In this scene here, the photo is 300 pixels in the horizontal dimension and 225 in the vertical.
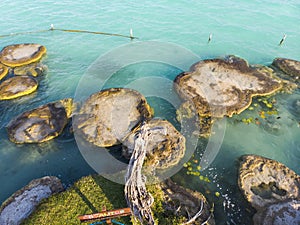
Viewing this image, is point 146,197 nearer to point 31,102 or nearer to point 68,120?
point 68,120

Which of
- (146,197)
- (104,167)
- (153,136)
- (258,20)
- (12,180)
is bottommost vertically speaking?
(12,180)

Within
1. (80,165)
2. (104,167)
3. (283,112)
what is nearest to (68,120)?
(80,165)

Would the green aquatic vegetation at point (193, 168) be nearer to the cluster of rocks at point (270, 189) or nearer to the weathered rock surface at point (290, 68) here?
the cluster of rocks at point (270, 189)

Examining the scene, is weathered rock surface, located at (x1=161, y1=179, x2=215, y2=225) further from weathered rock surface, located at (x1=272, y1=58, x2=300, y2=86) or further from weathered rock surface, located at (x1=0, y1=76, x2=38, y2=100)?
weathered rock surface, located at (x1=272, y1=58, x2=300, y2=86)

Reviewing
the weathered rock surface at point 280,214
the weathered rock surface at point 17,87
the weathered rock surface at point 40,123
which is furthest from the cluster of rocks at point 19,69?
the weathered rock surface at point 280,214

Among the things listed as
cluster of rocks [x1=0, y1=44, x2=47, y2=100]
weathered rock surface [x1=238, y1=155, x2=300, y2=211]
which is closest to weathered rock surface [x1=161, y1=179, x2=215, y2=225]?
weathered rock surface [x1=238, y1=155, x2=300, y2=211]

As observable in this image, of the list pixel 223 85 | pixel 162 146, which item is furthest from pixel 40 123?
pixel 223 85

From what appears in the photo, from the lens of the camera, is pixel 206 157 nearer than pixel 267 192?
No
